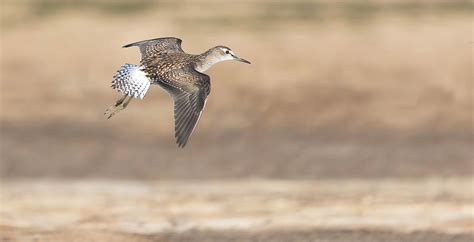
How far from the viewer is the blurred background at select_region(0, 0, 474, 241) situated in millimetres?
15734

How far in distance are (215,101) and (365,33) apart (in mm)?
2922

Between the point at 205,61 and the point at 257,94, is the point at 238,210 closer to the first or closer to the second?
the point at 205,61

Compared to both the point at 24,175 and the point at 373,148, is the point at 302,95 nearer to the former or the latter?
the point at 373,148

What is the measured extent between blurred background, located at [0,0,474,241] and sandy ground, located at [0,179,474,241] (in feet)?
1.44

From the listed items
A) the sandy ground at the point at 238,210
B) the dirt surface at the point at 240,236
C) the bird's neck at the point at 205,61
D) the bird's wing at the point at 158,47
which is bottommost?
the dirt surface at the point at 240,236

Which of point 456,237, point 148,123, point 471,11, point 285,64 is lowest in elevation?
point 456,237

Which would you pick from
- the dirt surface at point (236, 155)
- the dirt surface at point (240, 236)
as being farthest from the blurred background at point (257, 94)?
the dirt surface at point (240, 236)

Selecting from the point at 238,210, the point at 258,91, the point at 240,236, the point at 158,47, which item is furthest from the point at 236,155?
the point at 158,47

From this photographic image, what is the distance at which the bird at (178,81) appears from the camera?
9.76 metres

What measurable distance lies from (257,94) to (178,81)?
299 inches

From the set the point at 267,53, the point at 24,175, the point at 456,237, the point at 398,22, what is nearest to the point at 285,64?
the point at 267,53

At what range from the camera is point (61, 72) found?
1880 cm

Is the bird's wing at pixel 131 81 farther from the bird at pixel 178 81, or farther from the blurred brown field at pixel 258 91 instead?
the blurred brown field at pixel 258 91

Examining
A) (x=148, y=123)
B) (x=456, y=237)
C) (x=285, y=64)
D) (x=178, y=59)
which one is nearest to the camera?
(x=178, y=59)
